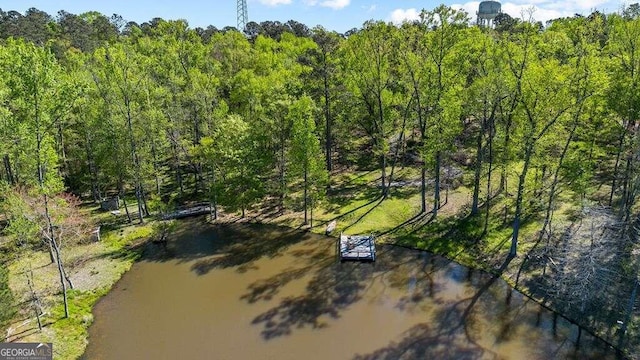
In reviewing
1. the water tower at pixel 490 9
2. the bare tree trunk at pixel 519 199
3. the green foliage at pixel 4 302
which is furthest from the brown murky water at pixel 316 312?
the water tower at pixel 490 9

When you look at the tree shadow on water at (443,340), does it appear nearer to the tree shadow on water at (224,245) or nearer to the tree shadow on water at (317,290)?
the tree shadow on water at (317,290)

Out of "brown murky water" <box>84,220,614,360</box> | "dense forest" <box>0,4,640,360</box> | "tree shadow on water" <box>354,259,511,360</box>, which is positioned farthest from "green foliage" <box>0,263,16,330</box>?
"tree shadow on water" <box>354,259,511,360</box>

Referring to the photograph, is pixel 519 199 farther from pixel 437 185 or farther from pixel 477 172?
pixel 437 185

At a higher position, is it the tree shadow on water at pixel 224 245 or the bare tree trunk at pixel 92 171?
the bare tree trunk at pixel 92 171

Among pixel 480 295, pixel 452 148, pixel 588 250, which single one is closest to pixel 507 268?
pixel 480 295

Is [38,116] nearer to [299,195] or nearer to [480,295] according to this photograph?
[299,195]

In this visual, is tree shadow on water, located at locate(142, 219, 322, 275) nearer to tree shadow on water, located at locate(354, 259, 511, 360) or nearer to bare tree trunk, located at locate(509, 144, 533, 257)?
tree shadow on water, located at locate(354, 259, 511, 360)
